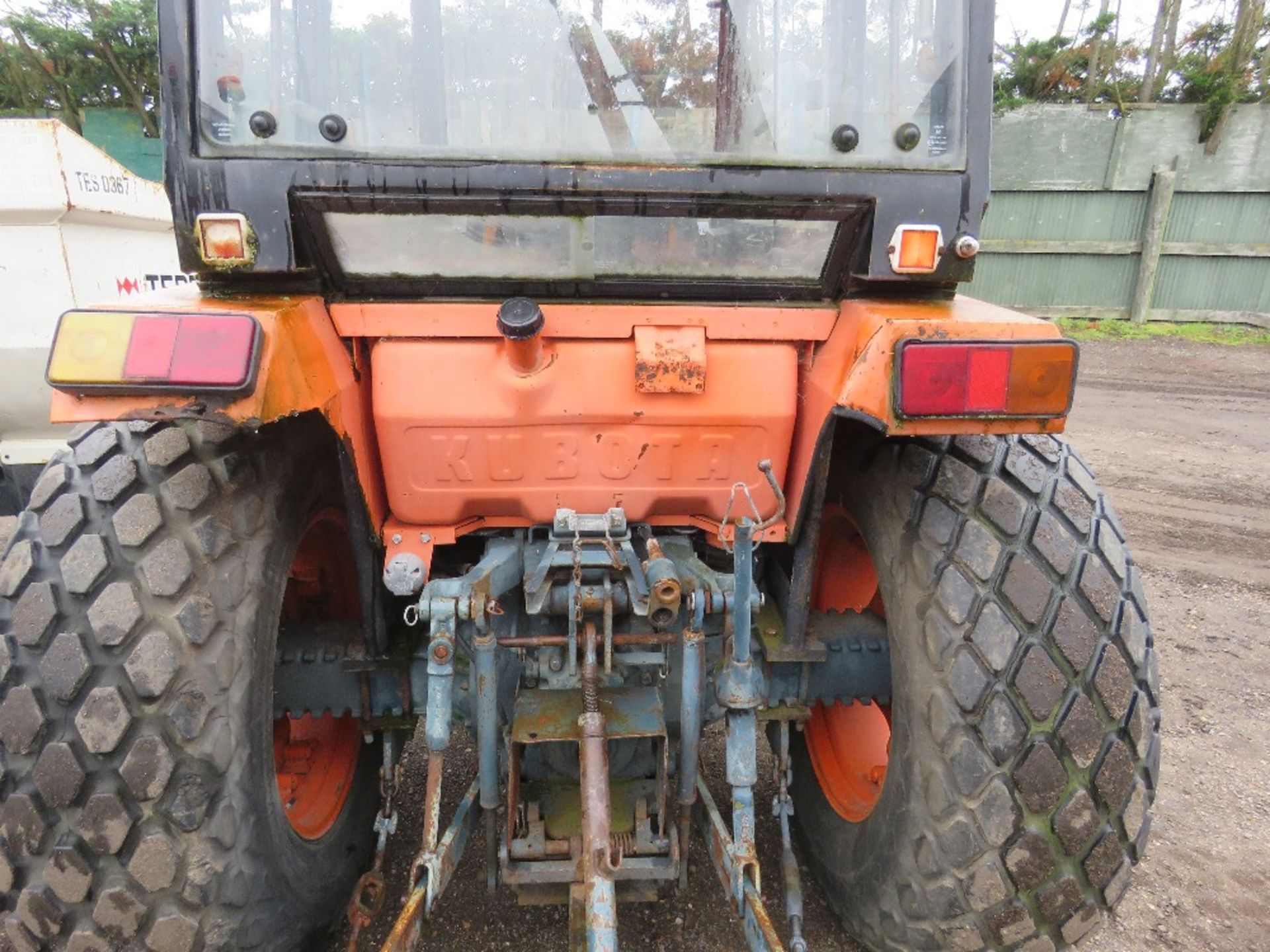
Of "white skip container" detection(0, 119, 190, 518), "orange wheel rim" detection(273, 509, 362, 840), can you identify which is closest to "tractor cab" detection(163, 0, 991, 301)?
"orange wheel rim" detection(273, 509, 362, 840)

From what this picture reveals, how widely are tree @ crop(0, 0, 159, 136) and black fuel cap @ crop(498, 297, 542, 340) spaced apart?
697 inches

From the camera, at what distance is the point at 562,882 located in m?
1.86

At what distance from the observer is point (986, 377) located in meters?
1.53

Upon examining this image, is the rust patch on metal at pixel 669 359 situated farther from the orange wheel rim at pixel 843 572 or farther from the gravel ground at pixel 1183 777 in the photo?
the gravel ground at pixel 1183 777

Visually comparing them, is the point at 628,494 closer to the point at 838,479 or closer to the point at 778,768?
the point at 838,479

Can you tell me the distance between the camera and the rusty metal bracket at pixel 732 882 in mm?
1550

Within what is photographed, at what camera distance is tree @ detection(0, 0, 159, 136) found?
52.5 ft

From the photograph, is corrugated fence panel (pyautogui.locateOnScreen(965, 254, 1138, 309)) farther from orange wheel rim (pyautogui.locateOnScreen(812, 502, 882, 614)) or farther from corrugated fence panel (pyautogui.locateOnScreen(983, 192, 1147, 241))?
orange wheel rim (pyautogui.locateOnScreen(812, 502, 882, 614))

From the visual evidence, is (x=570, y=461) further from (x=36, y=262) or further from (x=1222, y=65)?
(x=1222, y=65)

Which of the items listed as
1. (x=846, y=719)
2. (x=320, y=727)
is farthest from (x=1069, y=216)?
(x=320, y=727)

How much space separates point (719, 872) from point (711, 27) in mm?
1763

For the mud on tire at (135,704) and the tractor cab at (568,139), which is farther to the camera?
the tractor cab at (568,139)

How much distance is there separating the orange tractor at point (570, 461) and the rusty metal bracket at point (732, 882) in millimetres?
16

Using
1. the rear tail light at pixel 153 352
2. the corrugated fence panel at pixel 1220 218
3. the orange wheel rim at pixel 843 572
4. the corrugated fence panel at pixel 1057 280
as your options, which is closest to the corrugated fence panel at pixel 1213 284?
the corrugated fence panel at pixel 1220 218
